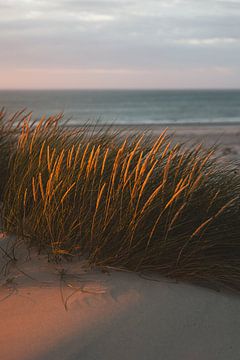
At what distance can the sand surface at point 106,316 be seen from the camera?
2787mm

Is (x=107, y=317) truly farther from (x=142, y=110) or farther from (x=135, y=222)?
(x=142, y=110)

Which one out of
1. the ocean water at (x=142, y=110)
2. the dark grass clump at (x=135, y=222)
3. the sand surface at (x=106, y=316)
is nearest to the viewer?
the sand surface at (x=106, y=316)

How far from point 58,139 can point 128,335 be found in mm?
2139

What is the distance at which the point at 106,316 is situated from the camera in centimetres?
298

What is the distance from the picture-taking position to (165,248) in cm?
335

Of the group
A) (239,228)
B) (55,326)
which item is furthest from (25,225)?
(239,228)

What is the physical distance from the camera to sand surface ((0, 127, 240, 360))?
2787 mm

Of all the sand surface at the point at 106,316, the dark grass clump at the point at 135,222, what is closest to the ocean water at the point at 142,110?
the dark grass clump at the point at 135,222

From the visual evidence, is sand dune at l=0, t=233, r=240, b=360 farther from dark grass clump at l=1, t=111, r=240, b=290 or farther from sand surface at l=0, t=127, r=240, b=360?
dark grass clump at l=1, t=111, r=240, b=290

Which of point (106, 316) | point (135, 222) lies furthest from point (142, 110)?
point (106, 316)

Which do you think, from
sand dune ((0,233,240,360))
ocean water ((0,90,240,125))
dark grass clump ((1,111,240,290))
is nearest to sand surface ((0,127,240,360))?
sand dune ((0,233,240,360))

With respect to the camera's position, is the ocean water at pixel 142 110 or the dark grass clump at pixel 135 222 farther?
the ocean water at pixel 142 110

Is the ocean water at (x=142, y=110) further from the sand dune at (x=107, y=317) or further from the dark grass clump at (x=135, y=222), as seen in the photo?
the sand dune at (x=107, y=317)

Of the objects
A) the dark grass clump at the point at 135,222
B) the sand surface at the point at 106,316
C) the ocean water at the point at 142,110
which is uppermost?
the dark grass clump at the point at 135,222
